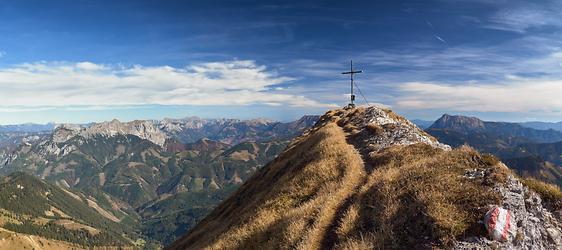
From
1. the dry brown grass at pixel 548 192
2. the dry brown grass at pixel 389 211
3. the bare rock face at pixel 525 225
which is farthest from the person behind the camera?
the dry brown grass at pixel 548 192

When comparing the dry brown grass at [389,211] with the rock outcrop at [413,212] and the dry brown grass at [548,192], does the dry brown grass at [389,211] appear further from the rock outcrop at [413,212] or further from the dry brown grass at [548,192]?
the dry brown grass at [548,192]

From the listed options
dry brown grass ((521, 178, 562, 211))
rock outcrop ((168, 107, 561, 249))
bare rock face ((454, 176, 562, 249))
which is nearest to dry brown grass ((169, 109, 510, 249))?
rock outcrop ((168, 107, 561, 249))

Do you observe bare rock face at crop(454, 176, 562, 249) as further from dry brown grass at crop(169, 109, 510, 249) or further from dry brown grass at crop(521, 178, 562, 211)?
dry brown grass at crop(169, 109, 510, 249)

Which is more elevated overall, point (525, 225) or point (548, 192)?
point (548, 192)

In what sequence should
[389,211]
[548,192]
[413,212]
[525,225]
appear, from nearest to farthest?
[525,225] → [413,212] → [548,192] → [389,211]

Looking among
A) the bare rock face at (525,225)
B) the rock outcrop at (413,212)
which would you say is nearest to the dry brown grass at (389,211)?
the rock outcrop at (413,212)

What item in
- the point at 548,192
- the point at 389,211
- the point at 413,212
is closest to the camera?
the point at 413,212

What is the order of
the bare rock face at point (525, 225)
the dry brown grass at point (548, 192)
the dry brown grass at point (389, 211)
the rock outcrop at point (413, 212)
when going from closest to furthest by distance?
1. the bare rock face at point (525, 225)
2. the rock outcrop at point (413, 212)
3. the dry brown grass at point (389, 211)
4. the dry brown grass at point (548, 192)

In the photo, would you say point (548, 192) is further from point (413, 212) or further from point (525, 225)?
point (413, 212)

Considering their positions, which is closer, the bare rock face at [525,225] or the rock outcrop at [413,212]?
the bare rock face at [525,225]

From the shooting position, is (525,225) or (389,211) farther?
(389,211)

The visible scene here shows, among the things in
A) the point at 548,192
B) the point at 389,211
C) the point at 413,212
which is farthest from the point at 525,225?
the point at 389,211

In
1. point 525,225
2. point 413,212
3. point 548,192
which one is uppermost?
point 548,192

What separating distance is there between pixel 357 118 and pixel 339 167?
37194 mm
